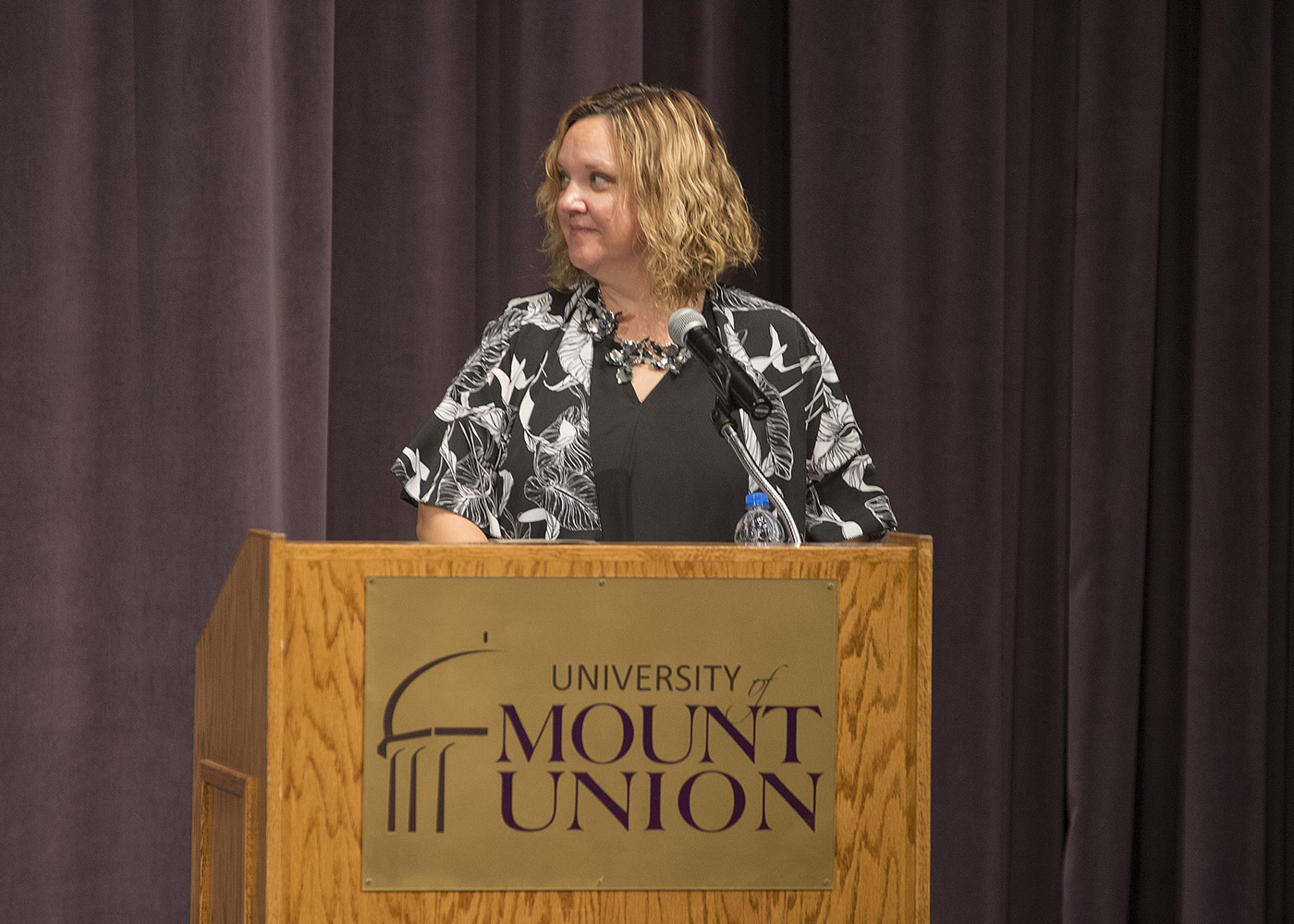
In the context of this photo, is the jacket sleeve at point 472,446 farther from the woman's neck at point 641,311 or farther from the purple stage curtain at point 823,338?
the purple stage curtain at point 823,338

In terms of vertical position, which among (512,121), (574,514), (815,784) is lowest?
(815,784)

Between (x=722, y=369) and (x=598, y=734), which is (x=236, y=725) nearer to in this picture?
(x=598, y=734)

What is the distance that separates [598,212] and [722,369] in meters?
0.48

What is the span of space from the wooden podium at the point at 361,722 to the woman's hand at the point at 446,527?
0.40m

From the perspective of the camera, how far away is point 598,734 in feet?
3.94

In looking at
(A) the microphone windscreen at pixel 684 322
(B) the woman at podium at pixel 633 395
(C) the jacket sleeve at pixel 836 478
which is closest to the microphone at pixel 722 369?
(A) the microphone windscreen at pixel 684 322

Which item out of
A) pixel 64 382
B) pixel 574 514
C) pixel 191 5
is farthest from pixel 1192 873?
pixel 191 5

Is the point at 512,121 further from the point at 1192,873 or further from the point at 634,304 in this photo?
the point at 1192,873

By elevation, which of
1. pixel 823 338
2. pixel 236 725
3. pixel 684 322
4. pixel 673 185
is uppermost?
pixel 673 185

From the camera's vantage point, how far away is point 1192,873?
8.83 feet

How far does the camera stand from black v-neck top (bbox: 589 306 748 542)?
5.61ft

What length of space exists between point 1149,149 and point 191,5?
1905 millimetres

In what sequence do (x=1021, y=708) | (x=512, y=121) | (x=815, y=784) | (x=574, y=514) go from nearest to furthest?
(x=815, y=784), (x=574, y=514), (x=512, y=121), (x=1021, y=708)

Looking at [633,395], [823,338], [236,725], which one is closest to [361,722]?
[236,725]
